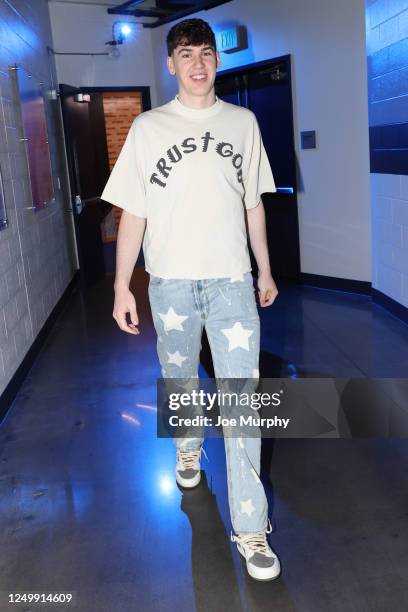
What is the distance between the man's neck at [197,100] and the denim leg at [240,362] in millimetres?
498

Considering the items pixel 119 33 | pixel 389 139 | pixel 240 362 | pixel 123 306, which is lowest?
pixel 240 362

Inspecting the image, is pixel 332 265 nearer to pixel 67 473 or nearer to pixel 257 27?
pixel 257 27

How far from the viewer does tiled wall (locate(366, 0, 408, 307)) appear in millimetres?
4215

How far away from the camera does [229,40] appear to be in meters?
6.18

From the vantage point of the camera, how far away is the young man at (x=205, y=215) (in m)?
1.87

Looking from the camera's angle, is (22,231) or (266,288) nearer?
(266,288)

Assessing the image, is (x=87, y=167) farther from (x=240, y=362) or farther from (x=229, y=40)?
(x=240, y=362)

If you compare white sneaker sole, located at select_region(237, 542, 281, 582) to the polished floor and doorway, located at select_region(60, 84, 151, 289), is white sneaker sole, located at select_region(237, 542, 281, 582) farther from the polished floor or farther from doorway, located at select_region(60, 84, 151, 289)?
doorway, located at select_region(60, 84, 151, 289)

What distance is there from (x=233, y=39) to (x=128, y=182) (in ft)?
15.4

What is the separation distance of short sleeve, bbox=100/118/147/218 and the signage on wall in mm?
4589

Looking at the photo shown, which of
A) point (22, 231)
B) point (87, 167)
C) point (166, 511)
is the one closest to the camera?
point (166, 511)

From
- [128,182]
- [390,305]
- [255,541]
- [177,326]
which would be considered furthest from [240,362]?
[390,305]

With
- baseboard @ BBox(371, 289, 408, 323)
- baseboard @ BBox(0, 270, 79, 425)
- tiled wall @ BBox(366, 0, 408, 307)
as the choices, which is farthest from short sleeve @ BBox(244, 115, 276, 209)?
baseboard @ BBox(371, 289, 408, 323)

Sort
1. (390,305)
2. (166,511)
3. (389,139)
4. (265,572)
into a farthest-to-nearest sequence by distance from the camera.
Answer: (390,305), (389,139), (166,511), (265,572)
